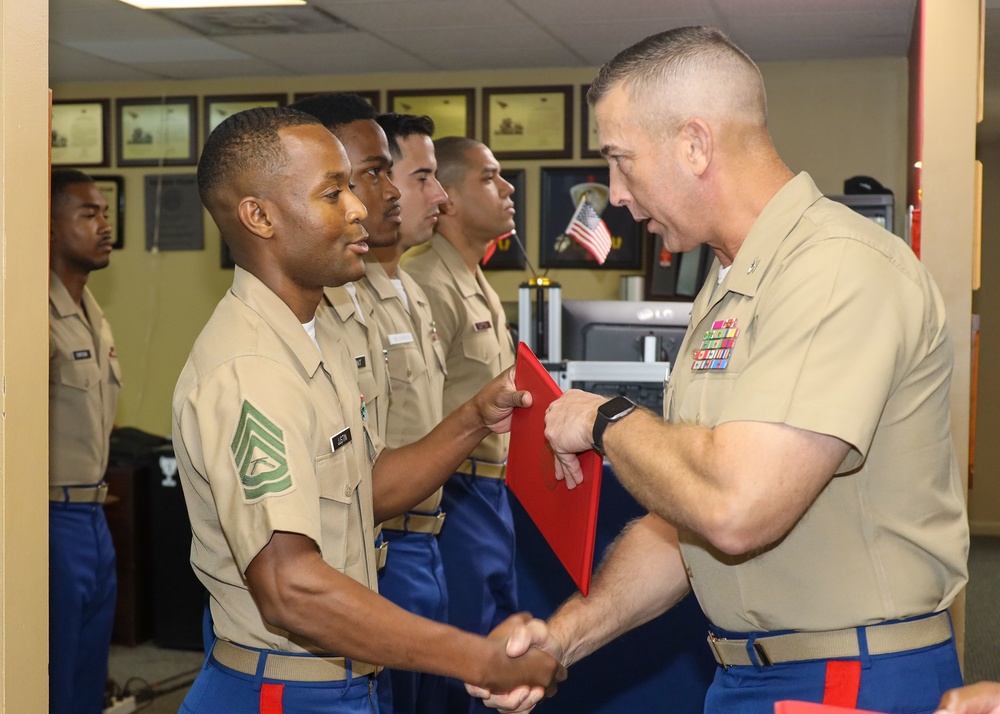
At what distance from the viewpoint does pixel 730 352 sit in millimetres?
1432

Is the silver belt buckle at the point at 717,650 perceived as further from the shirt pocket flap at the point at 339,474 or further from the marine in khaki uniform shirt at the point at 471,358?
the marine in khaki uniform shirt at the point at 471,358

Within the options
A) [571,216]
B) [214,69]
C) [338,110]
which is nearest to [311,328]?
[338,110]

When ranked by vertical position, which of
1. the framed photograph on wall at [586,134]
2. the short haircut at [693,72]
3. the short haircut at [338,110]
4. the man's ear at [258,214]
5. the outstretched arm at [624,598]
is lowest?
the outstretched arm at [624,598]

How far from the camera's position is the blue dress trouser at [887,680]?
1378 millimetres

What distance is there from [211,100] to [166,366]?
169 centimetres

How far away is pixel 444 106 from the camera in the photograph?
6434 millimetres

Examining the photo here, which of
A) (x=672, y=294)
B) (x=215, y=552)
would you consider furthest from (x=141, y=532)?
(x=215, y=552)

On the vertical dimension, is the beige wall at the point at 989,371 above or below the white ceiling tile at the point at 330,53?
below

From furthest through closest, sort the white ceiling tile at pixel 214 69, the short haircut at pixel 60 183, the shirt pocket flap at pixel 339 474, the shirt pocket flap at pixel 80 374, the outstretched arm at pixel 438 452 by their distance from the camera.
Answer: the white ceiling tile at pixel 214 69
the short haircut at pixel 60 183
the shirt pocket flap at pixel 80 374
the outstretched arm at pixel 438 452
the shirt pocket flap at pixel 339 474

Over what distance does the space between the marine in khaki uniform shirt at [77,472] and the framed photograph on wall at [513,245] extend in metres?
2.93

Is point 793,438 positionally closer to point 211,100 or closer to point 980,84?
point 980,84

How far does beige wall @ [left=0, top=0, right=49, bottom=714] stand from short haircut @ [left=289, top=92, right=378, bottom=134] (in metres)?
1.29

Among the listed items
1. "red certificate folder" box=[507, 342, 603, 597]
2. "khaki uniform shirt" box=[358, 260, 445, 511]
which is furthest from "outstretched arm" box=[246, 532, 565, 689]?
"khaki uniform shirt" box=[358, 260, 445, 511]

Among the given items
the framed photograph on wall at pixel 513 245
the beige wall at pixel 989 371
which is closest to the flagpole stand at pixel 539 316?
the framed photograph on wall at pixel 513 245
